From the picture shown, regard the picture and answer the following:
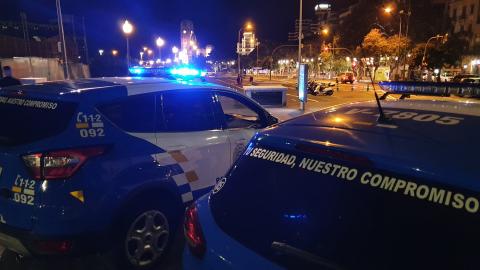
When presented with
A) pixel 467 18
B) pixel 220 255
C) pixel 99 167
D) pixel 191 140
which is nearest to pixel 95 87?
pixel 99 167

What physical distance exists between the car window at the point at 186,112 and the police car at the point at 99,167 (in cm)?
1

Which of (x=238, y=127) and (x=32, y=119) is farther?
(x=238, y=127)

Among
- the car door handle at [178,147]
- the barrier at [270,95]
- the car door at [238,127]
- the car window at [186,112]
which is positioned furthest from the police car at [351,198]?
the barrier at [270,95]

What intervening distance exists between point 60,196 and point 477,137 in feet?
9.25

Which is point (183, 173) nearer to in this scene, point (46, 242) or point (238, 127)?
point (238, 127)

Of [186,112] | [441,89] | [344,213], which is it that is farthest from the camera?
[186,112]

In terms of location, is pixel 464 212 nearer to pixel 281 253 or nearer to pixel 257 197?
pixel 281 253

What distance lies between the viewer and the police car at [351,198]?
153 cm

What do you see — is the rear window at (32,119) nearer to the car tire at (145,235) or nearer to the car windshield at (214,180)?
the car windshield at (214,180)

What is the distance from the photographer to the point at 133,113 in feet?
12.7

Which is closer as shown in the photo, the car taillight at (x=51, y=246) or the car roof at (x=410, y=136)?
the car roof at (x=410, y=136)

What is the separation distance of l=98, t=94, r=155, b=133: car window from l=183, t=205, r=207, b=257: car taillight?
→ 1.60 metres

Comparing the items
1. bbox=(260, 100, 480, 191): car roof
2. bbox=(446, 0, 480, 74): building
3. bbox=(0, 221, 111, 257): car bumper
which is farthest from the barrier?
bbox=(446, 0, 480, 74): building

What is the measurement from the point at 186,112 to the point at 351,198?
290 cm
